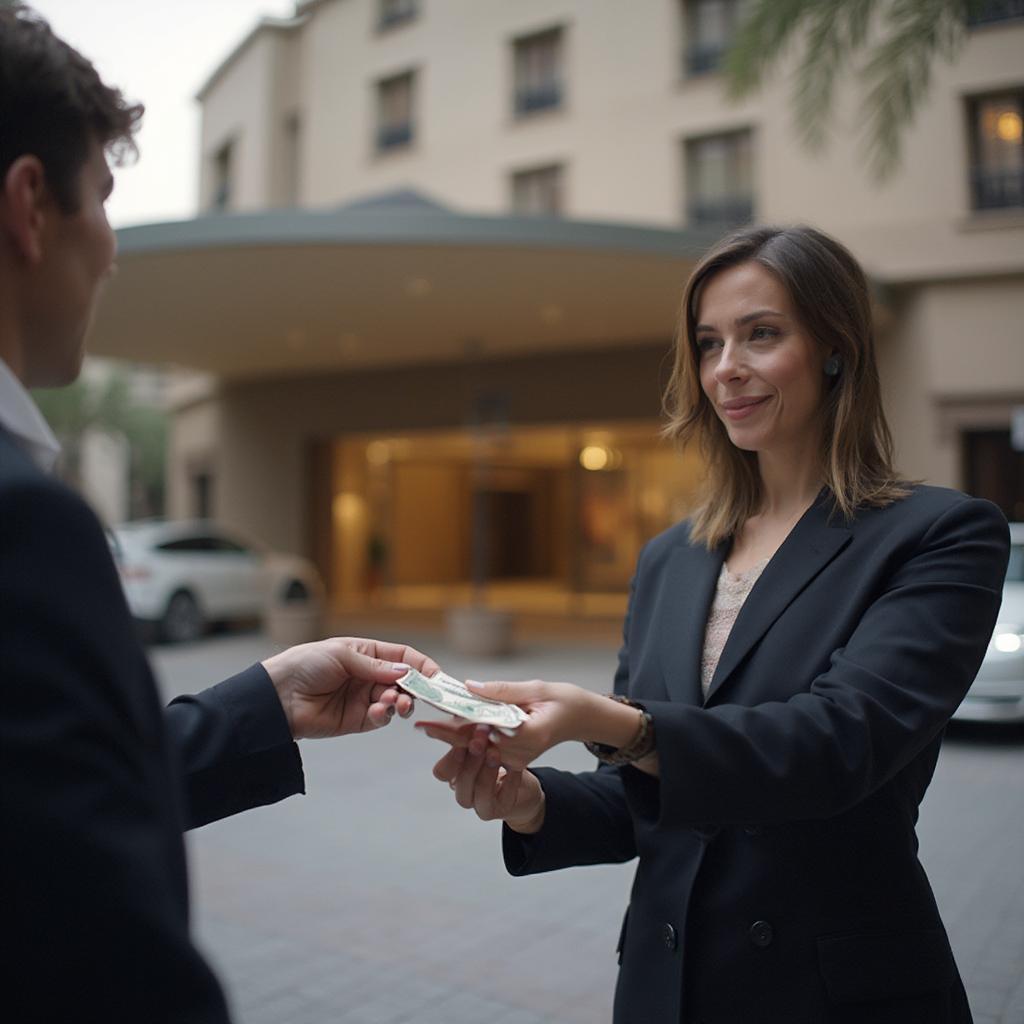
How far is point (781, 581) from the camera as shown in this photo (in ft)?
6.07

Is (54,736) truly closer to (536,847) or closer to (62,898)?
(62,898)

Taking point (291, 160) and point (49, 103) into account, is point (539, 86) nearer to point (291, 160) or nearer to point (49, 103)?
point (291, 160)

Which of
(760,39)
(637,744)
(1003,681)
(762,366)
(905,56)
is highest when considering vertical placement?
(760,39)

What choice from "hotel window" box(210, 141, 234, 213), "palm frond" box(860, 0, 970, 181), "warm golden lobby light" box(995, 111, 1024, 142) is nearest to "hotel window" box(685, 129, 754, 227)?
"warm golden lobby light" box(995, 111, 1024, 142)

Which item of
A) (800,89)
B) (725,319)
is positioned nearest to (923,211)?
(800,89)

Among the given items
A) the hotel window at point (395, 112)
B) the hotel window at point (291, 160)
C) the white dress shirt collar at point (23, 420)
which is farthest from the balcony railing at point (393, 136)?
the white dress shirt collar at point (23, 420)

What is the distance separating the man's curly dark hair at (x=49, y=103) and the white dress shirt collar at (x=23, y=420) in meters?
0.22

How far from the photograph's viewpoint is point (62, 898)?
0.86m

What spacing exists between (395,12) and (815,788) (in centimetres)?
2586

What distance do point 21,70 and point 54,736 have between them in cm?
69

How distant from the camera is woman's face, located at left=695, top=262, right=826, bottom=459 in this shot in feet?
6.41

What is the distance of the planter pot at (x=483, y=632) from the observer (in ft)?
47.0

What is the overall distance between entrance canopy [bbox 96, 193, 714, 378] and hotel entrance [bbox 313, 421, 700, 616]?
7.43 ft

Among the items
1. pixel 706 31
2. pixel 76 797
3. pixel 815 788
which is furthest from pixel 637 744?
pixel 706 31
